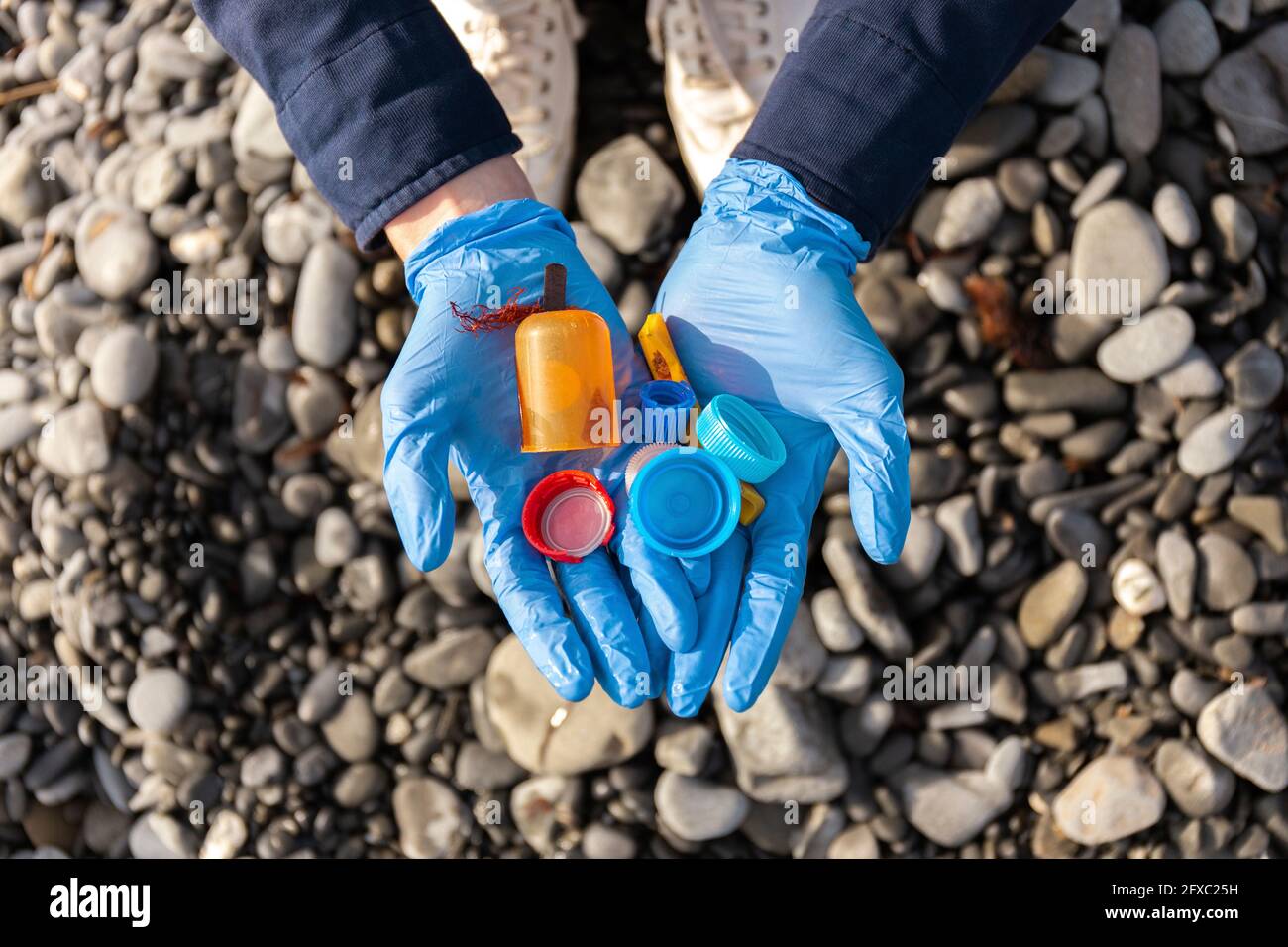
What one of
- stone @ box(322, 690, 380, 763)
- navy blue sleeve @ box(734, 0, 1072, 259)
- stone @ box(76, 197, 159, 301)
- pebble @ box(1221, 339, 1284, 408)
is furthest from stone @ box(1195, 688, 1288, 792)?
stone @ box(76, 197, 159, 301)

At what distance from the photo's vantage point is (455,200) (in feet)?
7.22

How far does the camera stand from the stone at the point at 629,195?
9.02ft

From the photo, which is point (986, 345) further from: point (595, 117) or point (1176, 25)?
point (595, 117)

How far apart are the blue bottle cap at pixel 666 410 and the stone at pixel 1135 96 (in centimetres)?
135

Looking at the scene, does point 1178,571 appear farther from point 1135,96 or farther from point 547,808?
point 547,808

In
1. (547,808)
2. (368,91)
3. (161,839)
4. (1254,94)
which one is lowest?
(161,839)

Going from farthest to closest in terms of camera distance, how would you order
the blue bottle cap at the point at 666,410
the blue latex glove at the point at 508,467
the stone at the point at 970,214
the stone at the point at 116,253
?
the stone at the point at 116,253
the stone at the point at 970,214
the blue bottle cap at the point at 666,410
the blue latex glove at the point at 508,467

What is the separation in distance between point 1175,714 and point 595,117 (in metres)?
1.97

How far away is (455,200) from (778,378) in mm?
698

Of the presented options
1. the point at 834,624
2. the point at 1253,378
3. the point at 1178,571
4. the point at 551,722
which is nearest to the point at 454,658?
the point at 551,722

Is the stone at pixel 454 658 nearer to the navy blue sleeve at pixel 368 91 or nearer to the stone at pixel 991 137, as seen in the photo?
the navy blue sleeve at pixel 368 91

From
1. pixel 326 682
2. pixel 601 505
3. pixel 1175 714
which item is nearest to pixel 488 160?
pixel 601 505

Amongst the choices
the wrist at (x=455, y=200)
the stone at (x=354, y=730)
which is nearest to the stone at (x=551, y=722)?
the stone at (x=354, y=730)

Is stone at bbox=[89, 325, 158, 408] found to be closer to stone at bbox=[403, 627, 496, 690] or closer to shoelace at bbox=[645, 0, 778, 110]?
stone at bbox=[403, 627, 496, 690]
